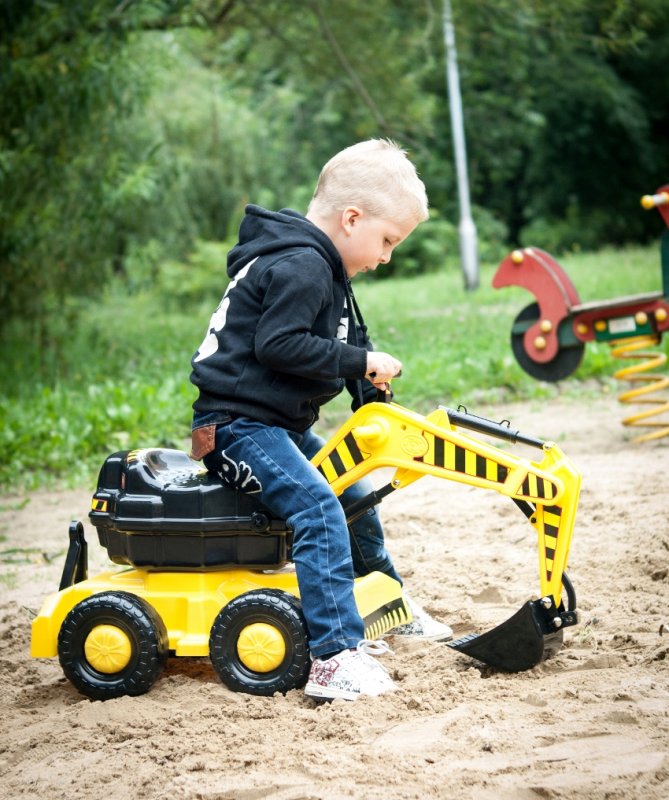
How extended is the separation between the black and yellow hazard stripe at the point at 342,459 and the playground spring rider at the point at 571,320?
3.12 metres

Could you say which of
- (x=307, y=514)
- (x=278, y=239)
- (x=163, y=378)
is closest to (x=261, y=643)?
(x=307, y=514)

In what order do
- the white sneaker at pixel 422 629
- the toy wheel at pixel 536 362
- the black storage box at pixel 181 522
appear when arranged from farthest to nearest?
the toy wheel at pixel 536 362, the white sneaker at pixel 422 629, the black storage box at pixel 181 522

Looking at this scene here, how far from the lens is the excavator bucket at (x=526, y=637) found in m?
2.81

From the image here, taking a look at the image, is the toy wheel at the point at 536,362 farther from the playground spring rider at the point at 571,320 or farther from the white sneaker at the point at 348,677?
the white sneaker at the point at 348,677

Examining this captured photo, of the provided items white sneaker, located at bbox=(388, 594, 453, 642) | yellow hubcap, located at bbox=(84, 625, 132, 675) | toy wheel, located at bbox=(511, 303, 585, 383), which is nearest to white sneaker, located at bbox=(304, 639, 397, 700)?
white sneaker, located at bbox=(388, 594, 453, 642)

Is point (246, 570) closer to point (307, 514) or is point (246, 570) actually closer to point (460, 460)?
point (307, 514)

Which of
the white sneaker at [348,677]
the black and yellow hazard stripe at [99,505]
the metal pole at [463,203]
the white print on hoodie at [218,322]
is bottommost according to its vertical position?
the white sneaker at [348,677]

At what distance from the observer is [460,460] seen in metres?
2.84

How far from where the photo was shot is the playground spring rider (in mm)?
5801

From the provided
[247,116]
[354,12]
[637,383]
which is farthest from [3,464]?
[247,116]

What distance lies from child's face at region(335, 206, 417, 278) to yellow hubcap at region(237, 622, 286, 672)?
1013 millimetres

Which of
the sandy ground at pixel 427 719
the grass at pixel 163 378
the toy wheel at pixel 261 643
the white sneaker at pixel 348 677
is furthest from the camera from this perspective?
the grass at pixel 163 378

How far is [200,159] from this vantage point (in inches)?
595

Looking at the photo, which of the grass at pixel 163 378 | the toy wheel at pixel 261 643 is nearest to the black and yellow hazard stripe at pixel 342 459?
the toy wheel at pixel 261 643
